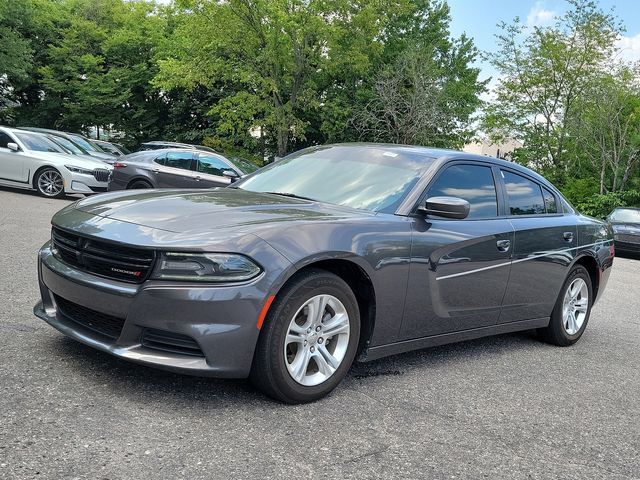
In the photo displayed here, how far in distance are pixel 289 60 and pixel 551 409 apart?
Result: 92.5ft

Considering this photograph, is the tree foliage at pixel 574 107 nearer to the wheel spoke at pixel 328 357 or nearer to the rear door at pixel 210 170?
the rear door at pixel 210 170

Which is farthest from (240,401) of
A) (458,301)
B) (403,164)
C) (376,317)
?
(403,164)

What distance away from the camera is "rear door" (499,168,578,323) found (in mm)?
4875

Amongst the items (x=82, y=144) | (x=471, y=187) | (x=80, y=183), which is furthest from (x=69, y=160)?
(x=471, y=187)

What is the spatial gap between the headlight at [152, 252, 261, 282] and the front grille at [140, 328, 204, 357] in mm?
279

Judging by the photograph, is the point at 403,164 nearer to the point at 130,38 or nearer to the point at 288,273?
the point at 288,273

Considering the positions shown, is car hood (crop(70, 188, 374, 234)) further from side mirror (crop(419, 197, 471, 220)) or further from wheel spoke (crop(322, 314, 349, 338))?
wheel spoke (crop(322, 314, 349, 338))

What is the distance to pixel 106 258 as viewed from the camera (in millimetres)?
3285

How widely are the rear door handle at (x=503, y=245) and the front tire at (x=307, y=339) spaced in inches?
58.7

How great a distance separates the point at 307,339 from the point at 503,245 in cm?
191

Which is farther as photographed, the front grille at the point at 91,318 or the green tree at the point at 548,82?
the green tree at the point at 548,82

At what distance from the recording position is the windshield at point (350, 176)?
4227 mm

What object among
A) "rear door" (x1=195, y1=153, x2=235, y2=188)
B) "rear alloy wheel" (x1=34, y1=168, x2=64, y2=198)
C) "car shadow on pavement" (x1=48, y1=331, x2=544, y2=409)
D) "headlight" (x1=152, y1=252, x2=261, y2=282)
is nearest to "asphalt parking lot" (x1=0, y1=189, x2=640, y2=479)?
"car shadow on pavement" (x1=48, y1=331, x2=544, y2=409)

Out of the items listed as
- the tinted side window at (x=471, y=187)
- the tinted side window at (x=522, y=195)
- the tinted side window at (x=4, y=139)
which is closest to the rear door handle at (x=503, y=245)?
the tinted side window at (x=471, y=187)
